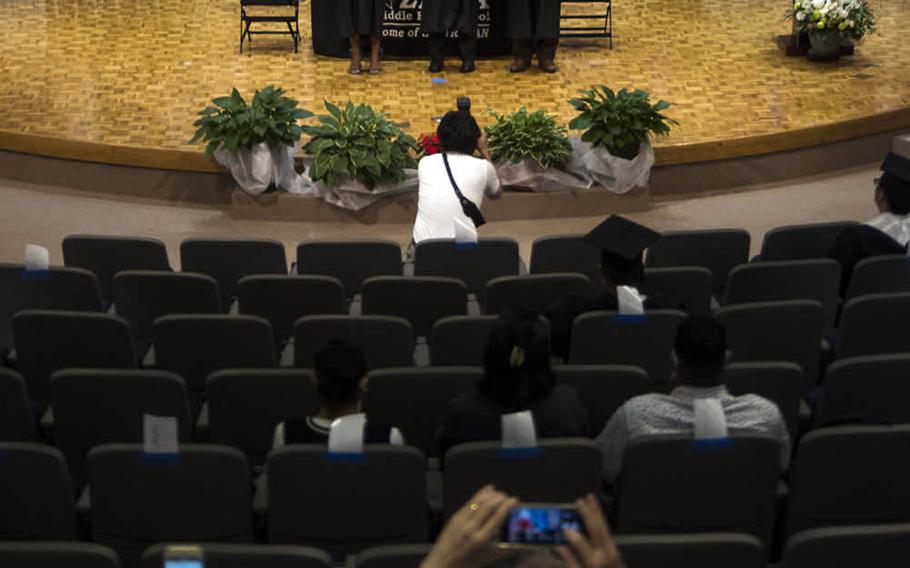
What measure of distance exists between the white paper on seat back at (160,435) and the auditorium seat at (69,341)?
1174mm

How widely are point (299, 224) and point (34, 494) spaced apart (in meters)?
4.71

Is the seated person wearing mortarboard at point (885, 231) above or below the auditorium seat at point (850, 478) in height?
above

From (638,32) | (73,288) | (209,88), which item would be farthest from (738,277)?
(638,32)

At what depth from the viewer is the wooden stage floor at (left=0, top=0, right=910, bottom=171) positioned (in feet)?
29.7

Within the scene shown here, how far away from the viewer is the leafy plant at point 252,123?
8.14m

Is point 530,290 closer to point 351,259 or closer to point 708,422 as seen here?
point 351,259

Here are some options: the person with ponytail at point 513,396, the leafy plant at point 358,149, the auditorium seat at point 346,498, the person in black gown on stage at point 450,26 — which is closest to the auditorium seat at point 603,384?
the person with ponytail at point 513,396

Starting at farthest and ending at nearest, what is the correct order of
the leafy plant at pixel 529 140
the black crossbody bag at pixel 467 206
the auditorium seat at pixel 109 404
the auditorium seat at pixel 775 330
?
the leafy plant at pixel 529 140, the black crossbody bag at pixel 467 206, the auditorium seat at pixel 775 330, the auditorium seat at pixel 109 404

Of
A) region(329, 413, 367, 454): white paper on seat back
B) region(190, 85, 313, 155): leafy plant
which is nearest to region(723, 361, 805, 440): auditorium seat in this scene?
region(329, 413, 367, 454): white paper on seat back

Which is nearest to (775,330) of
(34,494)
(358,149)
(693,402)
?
(693,402)

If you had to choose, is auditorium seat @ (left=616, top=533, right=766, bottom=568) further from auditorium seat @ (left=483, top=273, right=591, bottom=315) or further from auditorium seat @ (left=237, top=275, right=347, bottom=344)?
auditorium seat @ (left=237, top=275, right=347, bottom=344)

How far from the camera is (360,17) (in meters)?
10.1

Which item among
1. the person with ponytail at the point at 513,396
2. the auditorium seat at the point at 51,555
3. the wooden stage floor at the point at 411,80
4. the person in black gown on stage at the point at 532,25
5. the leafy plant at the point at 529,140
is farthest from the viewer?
the person in black gown on stage at the point at 532,25

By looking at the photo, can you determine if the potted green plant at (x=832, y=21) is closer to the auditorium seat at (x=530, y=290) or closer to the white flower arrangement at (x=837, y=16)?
the white flower arrangement at (x=837, y=16)
